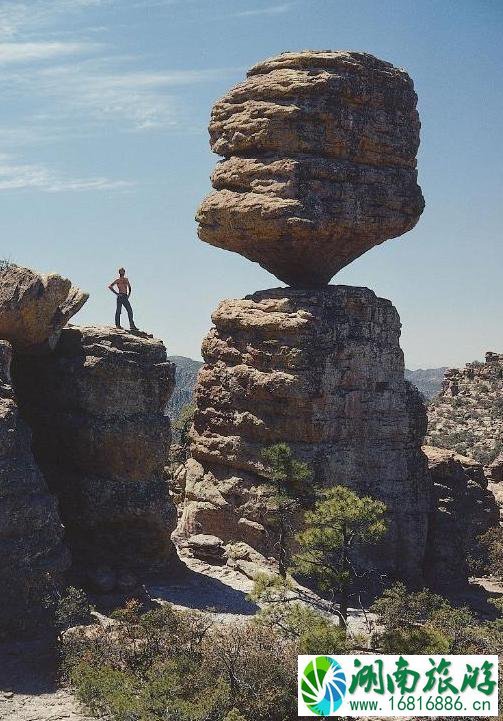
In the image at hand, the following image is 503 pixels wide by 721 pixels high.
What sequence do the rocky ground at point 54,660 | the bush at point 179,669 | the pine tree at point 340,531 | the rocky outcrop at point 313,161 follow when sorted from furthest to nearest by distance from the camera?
the rocky outcrop at point 313,161 < the pine tree at point 340,531 < the rocky ground at point 54,660 < the bush at point 179,669

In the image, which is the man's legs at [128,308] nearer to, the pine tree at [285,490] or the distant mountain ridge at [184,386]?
the pine tree at [285,490]

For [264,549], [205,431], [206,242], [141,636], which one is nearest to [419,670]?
[141,636]

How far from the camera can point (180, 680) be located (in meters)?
20.1

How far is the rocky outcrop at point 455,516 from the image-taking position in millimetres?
35344

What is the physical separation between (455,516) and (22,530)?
1970 cm

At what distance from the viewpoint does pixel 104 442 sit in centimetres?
2675

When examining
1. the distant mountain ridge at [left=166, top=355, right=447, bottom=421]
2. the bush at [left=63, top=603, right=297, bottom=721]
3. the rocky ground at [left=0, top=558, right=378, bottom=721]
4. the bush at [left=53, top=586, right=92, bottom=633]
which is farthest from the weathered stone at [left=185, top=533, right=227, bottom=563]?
the distant mountain ridge at [left=166, top=355, right=447, bottom=421]

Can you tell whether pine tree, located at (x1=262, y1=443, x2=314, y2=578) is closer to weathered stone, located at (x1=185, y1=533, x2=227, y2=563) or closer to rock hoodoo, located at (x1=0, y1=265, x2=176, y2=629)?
weathered stone, located at (x1=185, y1=533, x2=227, y2=563)

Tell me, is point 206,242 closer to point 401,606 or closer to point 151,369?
point 151,369

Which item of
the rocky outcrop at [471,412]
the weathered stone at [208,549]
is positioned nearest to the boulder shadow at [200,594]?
the weathered stone at [208,549]

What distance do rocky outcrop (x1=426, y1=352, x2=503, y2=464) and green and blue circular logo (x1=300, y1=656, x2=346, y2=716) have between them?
35.1 meters

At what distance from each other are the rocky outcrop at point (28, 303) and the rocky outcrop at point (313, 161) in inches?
379

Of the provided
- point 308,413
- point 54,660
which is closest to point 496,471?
point 308,413

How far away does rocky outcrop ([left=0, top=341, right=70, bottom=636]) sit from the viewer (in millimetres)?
21922
